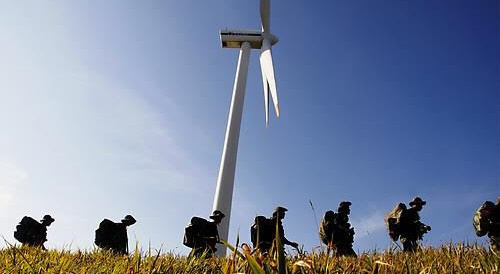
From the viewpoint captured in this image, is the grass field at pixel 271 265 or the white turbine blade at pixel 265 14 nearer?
the grass field at pixel 271 265

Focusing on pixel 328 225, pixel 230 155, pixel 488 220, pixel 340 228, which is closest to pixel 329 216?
pixel 328 225

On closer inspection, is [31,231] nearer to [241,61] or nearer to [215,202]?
[215,202]

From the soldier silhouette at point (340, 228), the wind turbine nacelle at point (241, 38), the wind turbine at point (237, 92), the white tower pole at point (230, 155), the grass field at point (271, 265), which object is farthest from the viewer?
the wind turbine nacelle at point (241, 38)

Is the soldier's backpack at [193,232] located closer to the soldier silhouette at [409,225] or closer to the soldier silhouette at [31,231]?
the soldier silhouette at [409,225]

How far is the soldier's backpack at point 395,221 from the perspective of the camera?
1288cm

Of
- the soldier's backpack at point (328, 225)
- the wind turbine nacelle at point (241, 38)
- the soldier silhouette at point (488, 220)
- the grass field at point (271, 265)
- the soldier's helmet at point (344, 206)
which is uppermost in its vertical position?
the wind turbine nacelle at point (241, 38)

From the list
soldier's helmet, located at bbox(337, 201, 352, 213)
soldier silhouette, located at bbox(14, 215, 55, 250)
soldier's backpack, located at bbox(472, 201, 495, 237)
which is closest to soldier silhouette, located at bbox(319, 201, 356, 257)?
soldier's helmet, located at bbox(337, 201, 352, 213)

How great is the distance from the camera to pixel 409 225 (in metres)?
12.8

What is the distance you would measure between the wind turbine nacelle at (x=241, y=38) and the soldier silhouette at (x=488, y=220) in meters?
22.5

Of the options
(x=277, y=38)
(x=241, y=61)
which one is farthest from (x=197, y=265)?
(x=277, y=38)

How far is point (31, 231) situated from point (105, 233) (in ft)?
17.6

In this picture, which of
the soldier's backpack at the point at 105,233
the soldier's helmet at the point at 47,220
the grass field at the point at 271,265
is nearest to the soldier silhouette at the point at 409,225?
the grass field at the point at 271,265

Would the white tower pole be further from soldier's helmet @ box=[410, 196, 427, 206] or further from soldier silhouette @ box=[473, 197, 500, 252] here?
soldier silhouette @ box=[473, 197, 500, 252]

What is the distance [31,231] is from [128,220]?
19.9ft
